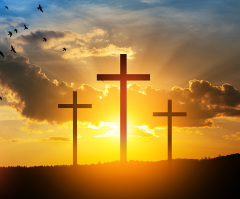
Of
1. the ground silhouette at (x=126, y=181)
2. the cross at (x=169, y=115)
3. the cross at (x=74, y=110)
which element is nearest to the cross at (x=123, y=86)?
the ground silhouette at (x=126, y=181)

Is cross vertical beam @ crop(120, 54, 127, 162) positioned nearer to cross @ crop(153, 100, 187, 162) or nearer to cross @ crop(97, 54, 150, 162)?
cross @ crop(97, 54, 150, 162)

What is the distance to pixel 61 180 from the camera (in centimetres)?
2297

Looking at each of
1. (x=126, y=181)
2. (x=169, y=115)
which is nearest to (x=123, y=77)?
(x=169, y=115)

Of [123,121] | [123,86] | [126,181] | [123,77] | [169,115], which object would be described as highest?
[123,77]

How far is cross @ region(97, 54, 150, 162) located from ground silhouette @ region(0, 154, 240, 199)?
125cm

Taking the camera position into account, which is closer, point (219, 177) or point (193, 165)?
point (219, 177)

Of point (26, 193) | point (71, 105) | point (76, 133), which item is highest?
point (71, 105)

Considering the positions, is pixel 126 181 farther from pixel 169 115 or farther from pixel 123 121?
pixel 169 115

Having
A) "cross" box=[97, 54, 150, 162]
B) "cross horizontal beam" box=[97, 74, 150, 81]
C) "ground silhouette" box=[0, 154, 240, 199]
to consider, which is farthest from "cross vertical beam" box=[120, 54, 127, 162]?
"ground silhouette" box=[0, 154, 240, 199]

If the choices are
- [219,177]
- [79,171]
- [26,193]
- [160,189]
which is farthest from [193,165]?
[26,193]

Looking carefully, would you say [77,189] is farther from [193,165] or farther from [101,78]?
[193,165]

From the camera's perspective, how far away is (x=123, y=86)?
76.4ft

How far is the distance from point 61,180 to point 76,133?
2863mm

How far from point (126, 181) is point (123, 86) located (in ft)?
17.0
